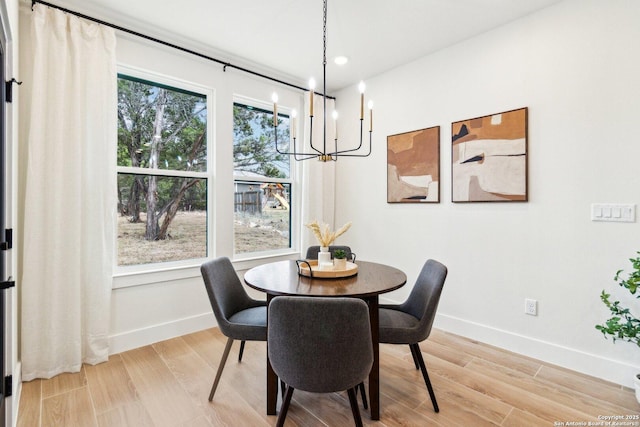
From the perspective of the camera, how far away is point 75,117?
2342 millimetres

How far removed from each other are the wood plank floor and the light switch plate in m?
1.12

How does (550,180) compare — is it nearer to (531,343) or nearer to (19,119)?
(531,343)

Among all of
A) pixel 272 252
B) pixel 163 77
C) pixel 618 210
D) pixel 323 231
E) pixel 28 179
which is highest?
pixel 163 77

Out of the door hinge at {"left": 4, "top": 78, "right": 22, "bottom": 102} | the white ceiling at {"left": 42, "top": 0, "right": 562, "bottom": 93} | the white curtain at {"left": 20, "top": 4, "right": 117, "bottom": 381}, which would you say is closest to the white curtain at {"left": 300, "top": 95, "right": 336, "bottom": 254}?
the white ceiling at {"left": 42, "top": 0, "right": 562, "bottom": 93}

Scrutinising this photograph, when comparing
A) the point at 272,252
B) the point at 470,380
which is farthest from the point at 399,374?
the point at 272,252

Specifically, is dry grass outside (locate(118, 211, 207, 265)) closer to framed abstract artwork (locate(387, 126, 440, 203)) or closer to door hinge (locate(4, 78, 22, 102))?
door hinge (locate(4, 78, 22, 102))

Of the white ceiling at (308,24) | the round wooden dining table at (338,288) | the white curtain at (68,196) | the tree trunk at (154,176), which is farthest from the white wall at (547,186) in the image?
the white curtain at (68,196)

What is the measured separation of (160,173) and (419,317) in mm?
2526

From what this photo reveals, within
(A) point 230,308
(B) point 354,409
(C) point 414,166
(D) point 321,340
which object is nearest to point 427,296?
(B) point 354,409

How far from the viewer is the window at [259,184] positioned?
3533 mm

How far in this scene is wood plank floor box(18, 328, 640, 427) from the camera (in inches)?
72.1

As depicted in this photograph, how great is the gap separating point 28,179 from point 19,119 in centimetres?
42

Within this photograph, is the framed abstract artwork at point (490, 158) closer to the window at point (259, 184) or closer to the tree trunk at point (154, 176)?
the window at point (259, 184)

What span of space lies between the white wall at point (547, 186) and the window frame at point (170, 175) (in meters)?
2.07
